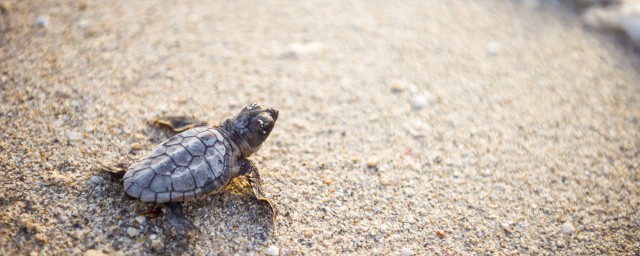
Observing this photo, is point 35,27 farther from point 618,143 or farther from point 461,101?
point 618,143

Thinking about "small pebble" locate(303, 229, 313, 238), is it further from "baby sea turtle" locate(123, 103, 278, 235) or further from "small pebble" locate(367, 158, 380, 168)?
"small pebble" locate(367, 158, 380, 168)

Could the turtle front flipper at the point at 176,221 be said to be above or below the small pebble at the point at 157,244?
above

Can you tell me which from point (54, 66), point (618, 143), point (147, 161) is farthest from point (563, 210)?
point (54, 66)

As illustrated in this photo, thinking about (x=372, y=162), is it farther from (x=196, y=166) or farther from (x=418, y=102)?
(x=196, y=166)

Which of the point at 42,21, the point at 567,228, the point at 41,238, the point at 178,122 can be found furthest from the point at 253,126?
the point at 42,21

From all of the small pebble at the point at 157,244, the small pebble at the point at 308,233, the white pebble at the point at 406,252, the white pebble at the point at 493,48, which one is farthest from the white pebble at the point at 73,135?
the white pebble at the point at 493,48

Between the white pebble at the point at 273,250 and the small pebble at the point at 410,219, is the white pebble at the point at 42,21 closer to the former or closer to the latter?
the white pebble at the point at 273,250
